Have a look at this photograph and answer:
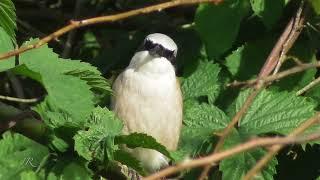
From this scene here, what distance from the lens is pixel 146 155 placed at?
11.5ft

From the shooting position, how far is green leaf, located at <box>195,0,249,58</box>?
3.09 meters

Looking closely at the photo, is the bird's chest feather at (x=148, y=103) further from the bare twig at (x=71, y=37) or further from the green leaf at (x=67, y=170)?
the green leaf at (x=67, y=170)

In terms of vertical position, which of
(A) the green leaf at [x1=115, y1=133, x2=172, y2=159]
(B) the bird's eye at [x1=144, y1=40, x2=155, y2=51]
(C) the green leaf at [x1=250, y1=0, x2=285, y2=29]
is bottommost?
(B) the bird's eye at [x1=144, y1=40, x2=155, y2=51]

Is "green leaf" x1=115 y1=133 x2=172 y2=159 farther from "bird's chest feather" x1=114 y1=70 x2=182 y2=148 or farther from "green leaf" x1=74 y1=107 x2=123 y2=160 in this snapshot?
"bird's chest feather" x1=114 y1=70 x2=182 y2=148

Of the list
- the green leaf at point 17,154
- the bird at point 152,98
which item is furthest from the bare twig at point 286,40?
the green leaf at point 17,154

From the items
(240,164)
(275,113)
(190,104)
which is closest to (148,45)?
(190,104)

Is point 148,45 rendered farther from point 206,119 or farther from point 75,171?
point 75,171

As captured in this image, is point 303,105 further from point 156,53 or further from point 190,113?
point 156,53

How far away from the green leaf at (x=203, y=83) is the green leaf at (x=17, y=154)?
0.92m

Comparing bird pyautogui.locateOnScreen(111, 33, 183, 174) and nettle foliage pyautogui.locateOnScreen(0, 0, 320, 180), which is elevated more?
nettle foliage pyautogui.locateOnScreen(0, 0, 320, 180)

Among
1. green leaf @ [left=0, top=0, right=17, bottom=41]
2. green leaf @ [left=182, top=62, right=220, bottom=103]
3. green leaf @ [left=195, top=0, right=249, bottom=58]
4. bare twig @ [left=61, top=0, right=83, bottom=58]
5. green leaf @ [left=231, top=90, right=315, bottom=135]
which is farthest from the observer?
bare twig @ [left=61, top=0, right=83, bottom=58]

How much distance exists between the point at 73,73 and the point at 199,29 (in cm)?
87

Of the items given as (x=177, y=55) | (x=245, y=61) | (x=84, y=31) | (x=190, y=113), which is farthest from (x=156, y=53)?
(x=84, y=31)

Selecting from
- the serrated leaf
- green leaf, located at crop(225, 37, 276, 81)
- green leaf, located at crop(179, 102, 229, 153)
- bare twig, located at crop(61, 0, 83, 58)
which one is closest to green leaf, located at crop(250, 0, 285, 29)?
green leaf, located at crop(225, 37, 276, 81)
